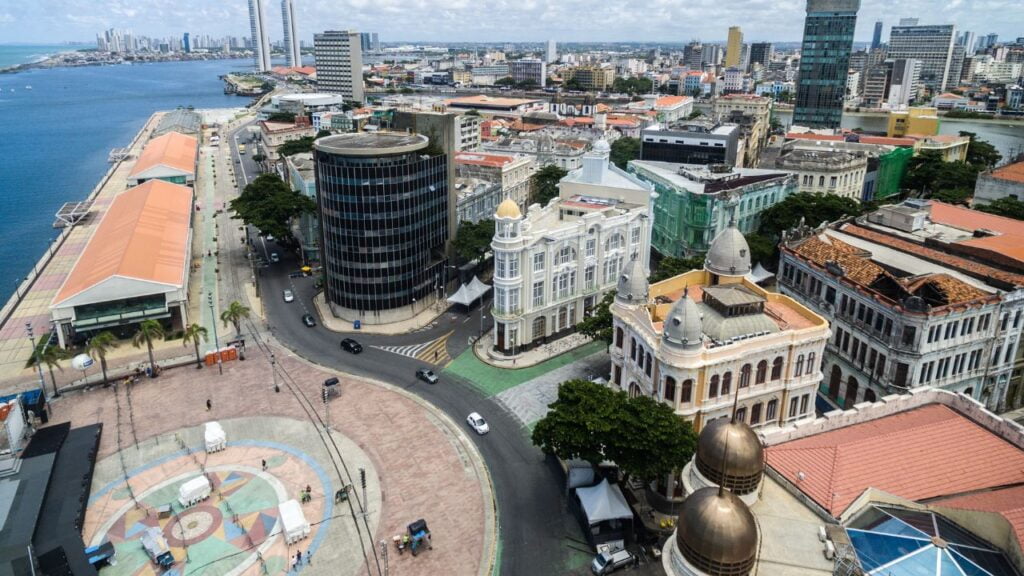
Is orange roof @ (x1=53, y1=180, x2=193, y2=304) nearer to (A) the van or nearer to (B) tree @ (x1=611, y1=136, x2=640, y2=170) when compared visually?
(A) the van

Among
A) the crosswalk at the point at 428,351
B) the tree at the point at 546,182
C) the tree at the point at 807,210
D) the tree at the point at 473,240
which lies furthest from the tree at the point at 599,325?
the tree at the point at 546,182

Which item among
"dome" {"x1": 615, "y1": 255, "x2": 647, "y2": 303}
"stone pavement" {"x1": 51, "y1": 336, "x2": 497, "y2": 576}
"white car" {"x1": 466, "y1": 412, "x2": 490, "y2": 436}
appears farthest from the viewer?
"white car" {"x1": 466, "y1": 412, "x2": 490, "y2": 436}

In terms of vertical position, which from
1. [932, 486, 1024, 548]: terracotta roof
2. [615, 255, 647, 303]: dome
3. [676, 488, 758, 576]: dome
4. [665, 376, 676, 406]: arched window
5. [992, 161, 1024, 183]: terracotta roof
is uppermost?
[992, 161, 1024, 183]: terracotta roof

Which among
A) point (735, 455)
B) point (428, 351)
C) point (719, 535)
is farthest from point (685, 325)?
point (428, 351)

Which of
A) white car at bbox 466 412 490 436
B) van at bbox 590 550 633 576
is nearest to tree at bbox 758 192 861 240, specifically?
white car at bbox 466 412 490 436

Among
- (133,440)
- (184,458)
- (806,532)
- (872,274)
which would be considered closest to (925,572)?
(806,532)

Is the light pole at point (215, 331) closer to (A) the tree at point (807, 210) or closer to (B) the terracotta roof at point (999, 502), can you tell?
(B) the terracotta roof at point (999, 502)

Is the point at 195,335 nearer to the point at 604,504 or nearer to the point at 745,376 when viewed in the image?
the point at 604,504
